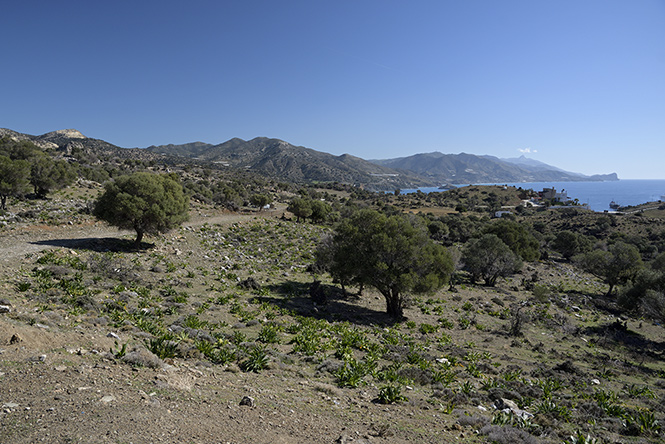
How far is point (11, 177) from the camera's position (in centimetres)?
2538

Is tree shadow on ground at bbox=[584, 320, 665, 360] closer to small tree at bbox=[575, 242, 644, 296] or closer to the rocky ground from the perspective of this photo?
the rocky ground

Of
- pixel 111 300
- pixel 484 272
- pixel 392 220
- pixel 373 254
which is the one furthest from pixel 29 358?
pixel 484 272

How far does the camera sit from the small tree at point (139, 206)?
19.7m

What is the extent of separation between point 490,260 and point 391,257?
1803 centimetres

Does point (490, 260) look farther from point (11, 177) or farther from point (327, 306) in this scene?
point (11, 177)

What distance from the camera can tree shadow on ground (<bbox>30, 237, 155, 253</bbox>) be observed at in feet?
59.9

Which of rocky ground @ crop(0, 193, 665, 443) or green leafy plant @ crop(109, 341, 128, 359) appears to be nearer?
rocky ground @ crop(0, 193, 665, 443)

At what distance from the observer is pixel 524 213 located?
100000mm

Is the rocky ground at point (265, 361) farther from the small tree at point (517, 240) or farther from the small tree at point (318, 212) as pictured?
the small tree at point (318, 212)

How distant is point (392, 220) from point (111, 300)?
13.2 m

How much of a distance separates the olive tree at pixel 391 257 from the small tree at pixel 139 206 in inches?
441

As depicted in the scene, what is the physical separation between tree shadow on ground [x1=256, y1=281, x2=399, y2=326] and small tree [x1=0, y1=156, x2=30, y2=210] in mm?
22282

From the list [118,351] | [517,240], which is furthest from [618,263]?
Result: [118,351]

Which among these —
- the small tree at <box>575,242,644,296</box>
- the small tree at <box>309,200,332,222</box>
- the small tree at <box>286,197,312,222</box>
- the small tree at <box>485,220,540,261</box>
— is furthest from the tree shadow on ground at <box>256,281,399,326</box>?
the small tree at <box>575,242,644,296</box>
